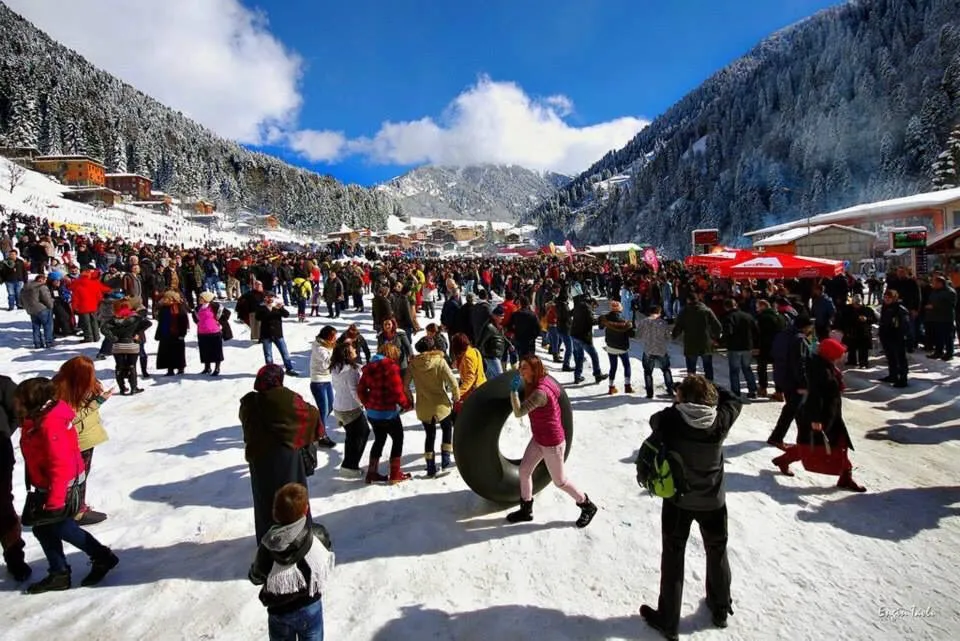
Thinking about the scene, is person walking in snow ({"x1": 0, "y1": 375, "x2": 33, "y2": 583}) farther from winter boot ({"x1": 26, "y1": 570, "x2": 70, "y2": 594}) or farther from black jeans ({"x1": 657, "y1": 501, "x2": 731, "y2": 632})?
black jeans ({"x1": 657, "y1": 501, "x2": 731, "y2": 632})

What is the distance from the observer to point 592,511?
4.34 metres

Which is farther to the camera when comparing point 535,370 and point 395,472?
point 395,472

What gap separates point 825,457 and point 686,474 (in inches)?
116

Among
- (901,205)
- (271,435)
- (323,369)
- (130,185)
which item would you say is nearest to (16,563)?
(271,435)

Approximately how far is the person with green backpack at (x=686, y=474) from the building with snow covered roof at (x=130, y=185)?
310 ft

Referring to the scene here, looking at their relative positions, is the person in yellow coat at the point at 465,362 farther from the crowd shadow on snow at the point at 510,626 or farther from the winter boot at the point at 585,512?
the crowd shadow on snow at the point at 510,626

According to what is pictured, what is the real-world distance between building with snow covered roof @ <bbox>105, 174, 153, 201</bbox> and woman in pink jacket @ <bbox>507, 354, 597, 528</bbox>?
9312 cm

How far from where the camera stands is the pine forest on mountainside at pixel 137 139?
76438 mm

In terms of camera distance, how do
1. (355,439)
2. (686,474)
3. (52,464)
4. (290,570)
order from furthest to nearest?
(355,439)
(52,464)
(686,474)
(290,570)

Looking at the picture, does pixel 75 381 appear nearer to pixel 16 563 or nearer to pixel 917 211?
pixel 16 563

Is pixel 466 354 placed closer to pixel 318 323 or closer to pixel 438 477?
pixel 438 477

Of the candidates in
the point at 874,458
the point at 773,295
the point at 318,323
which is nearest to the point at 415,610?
the point at 874,458

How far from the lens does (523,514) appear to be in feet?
14.6

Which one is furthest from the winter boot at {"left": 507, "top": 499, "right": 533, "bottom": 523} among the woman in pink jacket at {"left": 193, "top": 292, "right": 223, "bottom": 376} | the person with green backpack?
the woman in pink jacket at {"left": 193, "top": 292, "right": 223, "bottom": 376}
